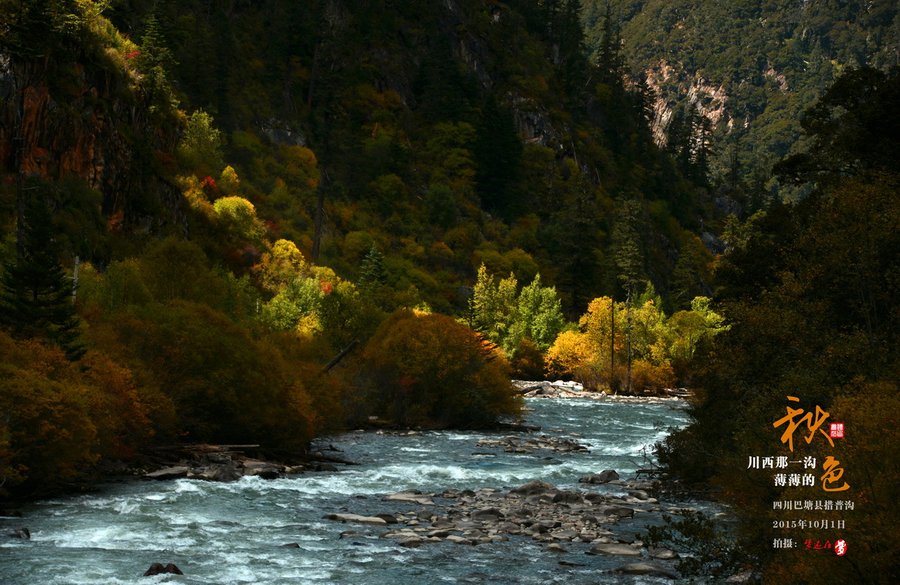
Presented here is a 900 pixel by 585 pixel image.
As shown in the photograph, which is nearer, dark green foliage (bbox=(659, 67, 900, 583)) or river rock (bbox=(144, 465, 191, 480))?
dark green foliage (bbox=(659, 67, 900, 583))

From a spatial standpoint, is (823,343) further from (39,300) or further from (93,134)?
(93,134)

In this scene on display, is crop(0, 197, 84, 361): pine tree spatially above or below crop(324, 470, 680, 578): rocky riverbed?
above

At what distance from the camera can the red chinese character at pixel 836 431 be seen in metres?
15.6

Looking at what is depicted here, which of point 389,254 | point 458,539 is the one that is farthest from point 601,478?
point 389,254

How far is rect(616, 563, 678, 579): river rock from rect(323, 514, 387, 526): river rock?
25.6 feet

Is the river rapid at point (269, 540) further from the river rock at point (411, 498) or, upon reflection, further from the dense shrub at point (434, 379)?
the dense shrub at point (434, 379)

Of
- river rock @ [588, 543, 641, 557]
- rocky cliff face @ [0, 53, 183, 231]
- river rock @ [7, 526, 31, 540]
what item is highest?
rocky cliff face @ [0, 53, 183, 231]

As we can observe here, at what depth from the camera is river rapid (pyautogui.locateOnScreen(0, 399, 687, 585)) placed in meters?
18.6

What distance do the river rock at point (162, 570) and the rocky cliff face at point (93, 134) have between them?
38.4 meters

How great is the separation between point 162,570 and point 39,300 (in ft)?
48.6

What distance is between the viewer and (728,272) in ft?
120

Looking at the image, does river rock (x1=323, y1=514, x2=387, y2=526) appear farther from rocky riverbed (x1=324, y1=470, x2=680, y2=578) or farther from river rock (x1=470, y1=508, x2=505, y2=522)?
river rock (x1=470, y1=508, x2=505, y2=522)

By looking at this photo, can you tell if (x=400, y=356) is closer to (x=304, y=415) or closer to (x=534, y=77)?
(x=304, y=415)

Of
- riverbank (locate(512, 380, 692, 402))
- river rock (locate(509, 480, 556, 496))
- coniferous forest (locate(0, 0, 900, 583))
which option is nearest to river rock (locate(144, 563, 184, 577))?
coniferous forest (locate(0, 0, 900, 583))
